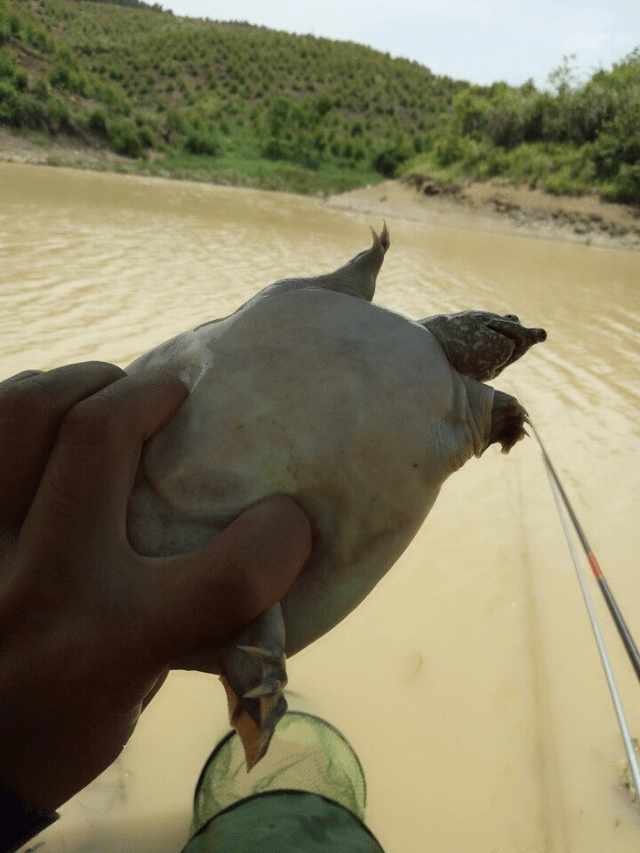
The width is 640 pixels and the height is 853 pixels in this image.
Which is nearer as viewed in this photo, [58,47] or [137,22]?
[58,47]

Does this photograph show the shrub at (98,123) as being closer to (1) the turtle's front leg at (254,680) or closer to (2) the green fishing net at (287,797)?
(2) the green fishing net at (287,797)

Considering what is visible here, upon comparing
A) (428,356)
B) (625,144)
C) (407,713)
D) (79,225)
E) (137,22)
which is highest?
(137,22)

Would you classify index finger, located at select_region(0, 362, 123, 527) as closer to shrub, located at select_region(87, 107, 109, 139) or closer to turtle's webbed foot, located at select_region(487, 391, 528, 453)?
turtle's webbed foot, located at select_region(487, 391, 528, 453)

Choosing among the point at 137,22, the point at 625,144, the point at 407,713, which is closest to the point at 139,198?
the point at 407,713

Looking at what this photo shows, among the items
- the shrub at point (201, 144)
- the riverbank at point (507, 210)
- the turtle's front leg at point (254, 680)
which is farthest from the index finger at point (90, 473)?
the shrub at point (201, 144)

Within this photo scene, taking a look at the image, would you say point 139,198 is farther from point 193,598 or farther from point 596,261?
point 193,598

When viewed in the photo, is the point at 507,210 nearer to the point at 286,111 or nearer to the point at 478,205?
the point at 478,205

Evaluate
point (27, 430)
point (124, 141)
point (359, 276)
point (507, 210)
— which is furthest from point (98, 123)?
point (27, 430)
